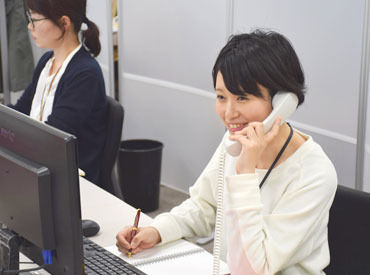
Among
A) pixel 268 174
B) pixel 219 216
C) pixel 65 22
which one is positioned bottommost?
pixel 219 216

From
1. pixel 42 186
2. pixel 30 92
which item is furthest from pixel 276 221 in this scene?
pixel 30 92

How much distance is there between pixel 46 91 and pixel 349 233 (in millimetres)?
1575

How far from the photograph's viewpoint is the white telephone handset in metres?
1.60

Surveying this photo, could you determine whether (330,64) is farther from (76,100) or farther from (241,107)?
(241,107)

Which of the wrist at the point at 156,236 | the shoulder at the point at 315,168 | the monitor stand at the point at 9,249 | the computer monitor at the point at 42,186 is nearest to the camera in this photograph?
the computer monitor at the point at 42,186

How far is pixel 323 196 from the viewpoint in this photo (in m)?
1.58

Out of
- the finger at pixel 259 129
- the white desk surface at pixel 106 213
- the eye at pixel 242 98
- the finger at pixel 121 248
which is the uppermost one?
the eye at pixel 242 98

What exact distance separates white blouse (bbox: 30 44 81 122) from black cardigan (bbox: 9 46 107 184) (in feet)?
0.18

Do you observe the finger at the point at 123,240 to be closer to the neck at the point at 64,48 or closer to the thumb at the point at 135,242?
the thumb at the point at 135,242

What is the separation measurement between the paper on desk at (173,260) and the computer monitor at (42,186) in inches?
13.5

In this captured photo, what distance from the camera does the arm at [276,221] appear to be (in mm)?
1550

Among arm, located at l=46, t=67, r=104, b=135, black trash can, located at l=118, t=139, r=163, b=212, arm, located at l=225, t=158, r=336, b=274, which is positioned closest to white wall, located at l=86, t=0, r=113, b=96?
black trash can, located at l=118, t=139, r=163, b=212

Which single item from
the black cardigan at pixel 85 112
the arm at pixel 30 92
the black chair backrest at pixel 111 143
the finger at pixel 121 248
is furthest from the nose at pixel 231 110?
the arm at pixel 30 92

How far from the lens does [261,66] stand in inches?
63.1
